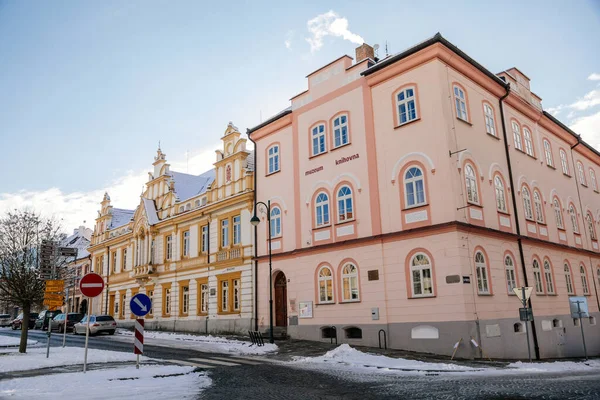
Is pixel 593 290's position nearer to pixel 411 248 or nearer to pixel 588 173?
pixel 588 173

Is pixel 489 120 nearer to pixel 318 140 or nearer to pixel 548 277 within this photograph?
pixel 318 140

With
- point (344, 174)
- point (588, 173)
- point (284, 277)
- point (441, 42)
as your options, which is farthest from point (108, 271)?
A: point (588, 173)

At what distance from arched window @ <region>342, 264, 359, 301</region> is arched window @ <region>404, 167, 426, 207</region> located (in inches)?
163

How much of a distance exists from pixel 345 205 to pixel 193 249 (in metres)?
14.5

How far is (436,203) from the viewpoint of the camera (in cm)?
1978

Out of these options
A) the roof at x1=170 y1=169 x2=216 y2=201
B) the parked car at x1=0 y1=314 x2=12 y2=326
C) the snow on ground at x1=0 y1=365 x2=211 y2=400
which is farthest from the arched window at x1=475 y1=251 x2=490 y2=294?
the parked car at x1=0 y1=314 x2=12 y2=326

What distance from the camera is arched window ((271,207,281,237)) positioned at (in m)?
27.5

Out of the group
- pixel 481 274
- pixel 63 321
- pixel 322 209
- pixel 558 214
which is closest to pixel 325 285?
pixel 322 209

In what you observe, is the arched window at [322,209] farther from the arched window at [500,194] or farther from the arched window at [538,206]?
the arched window at [538,206]

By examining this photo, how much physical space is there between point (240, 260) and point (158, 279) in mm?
10770

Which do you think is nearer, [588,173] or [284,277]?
[284,277]

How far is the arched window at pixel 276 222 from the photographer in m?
27.5

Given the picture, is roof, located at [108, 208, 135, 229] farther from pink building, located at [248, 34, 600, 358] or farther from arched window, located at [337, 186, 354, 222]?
arched window, located at [337, 186, 354, 222]

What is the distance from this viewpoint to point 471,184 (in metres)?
20.8
